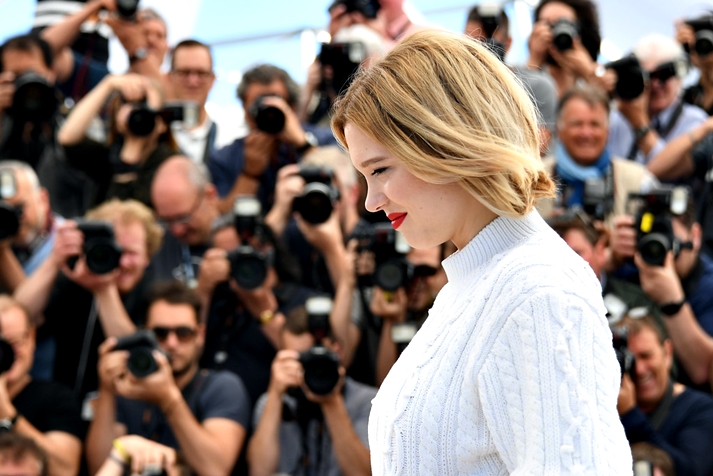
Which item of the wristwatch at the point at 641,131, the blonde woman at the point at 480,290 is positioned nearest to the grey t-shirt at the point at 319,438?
the wristwatch at the point at 641,131

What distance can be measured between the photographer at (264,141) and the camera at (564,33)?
3.10 feet

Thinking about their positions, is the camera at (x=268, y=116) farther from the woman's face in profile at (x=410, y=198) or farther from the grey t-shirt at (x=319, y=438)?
the woman's face in profile at (x=410, y=198)

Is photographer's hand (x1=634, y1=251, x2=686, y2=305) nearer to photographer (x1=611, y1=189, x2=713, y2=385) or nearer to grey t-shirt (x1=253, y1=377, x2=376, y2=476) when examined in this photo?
photographer (x1=611, y1=189, x2=713, y2=385)

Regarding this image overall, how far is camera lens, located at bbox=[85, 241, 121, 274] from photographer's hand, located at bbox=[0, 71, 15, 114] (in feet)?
3.09

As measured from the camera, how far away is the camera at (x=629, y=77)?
3.80m

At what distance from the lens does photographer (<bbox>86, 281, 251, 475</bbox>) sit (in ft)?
9.61

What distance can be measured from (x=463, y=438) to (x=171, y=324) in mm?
2258

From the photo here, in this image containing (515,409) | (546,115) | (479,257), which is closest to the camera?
(515,409)

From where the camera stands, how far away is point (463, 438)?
0.98 m

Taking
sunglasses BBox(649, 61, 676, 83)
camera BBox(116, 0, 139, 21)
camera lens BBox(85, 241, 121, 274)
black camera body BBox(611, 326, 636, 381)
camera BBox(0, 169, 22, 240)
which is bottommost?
black camera body BBox(611, 326, 636, 381)

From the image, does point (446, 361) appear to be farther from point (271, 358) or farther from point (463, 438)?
point (271, 358)

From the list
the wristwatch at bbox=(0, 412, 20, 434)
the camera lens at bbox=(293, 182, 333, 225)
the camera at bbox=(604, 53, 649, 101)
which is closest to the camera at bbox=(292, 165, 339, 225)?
the camera lens at bbox=(293, 182, 333, 225)

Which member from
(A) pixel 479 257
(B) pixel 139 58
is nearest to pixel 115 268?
(B) pixel 139 58

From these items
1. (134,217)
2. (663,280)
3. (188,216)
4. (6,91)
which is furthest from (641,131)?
(6,91)
